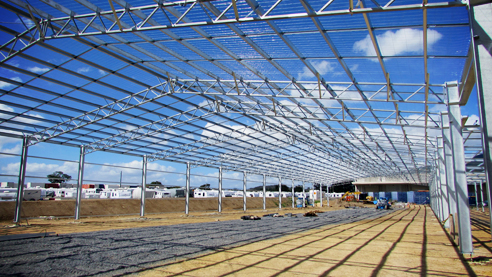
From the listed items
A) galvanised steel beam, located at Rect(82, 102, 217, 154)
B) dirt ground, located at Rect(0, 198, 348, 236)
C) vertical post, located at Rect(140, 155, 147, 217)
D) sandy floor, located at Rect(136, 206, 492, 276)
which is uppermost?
galvanised steel beam, located at Rect(82, 102, 217, 154)

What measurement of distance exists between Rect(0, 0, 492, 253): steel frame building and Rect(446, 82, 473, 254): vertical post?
0.04 meters

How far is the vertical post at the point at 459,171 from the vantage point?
1052 cm

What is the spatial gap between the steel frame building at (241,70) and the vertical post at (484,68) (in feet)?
0.08

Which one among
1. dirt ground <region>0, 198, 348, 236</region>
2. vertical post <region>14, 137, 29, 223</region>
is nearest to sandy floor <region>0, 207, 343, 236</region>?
dirt ground <region>0, 198, 348, 236</region>

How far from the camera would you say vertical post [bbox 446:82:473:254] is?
1052cm

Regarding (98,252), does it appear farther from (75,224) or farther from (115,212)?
(115,212)

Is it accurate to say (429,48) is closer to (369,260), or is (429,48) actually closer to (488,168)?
(488,168)

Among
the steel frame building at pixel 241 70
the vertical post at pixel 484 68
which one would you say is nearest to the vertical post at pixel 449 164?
the steel frame building at pixel 241 70

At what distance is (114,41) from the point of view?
534 inches

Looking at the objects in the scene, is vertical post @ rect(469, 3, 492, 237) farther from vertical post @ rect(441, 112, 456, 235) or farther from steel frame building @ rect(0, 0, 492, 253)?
vertical post @ rect(441, 112, 456, 235)

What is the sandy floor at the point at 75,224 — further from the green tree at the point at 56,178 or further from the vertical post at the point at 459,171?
the vertical post at the point at 459,171

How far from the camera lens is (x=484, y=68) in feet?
20.3

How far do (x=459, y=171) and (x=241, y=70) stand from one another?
10559mm

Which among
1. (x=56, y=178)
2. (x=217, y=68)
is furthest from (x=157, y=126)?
(x=217, y=68)
